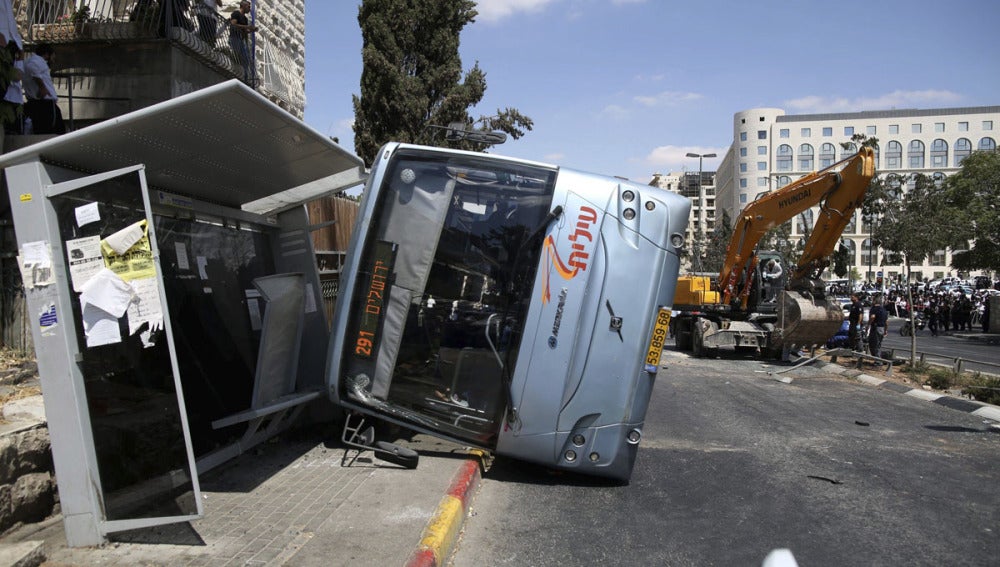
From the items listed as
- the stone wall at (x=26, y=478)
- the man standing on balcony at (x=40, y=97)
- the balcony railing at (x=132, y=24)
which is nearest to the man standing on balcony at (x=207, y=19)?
the balcony railing at (x=132, y=24)

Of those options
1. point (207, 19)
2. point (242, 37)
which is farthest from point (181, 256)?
point (242, 37)

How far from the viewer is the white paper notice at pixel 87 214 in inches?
158

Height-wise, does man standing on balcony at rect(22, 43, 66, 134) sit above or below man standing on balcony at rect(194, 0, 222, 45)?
below

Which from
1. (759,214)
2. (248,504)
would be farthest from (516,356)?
(759,214)

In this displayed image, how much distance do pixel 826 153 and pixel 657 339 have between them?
104418 millimetres

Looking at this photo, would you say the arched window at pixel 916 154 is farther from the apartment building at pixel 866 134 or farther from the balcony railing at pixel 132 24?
the balcony railing at pixel 132 24

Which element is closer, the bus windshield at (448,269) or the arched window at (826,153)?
the bus windshield at (448,269)

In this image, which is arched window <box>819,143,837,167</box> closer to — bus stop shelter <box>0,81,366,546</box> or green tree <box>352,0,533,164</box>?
green tree <box>352,0,533,164</box>

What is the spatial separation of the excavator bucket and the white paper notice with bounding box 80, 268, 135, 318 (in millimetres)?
14584

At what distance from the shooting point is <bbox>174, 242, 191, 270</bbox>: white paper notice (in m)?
5.95

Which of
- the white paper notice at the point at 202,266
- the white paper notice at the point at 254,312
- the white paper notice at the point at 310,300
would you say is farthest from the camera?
the white paper notice at the point at 310,300

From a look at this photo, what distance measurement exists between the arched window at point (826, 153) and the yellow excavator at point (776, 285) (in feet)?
288

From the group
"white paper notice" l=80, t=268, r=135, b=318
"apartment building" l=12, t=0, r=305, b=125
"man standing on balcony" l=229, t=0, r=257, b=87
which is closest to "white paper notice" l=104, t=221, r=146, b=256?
"white paper notice" l=80, t=268, r=135, b=318

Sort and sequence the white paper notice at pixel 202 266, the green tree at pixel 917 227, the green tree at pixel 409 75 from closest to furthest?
the white paper notice at pixel 202 266, the green tree at pixel 409 75, the green tree at pixel 917 227
